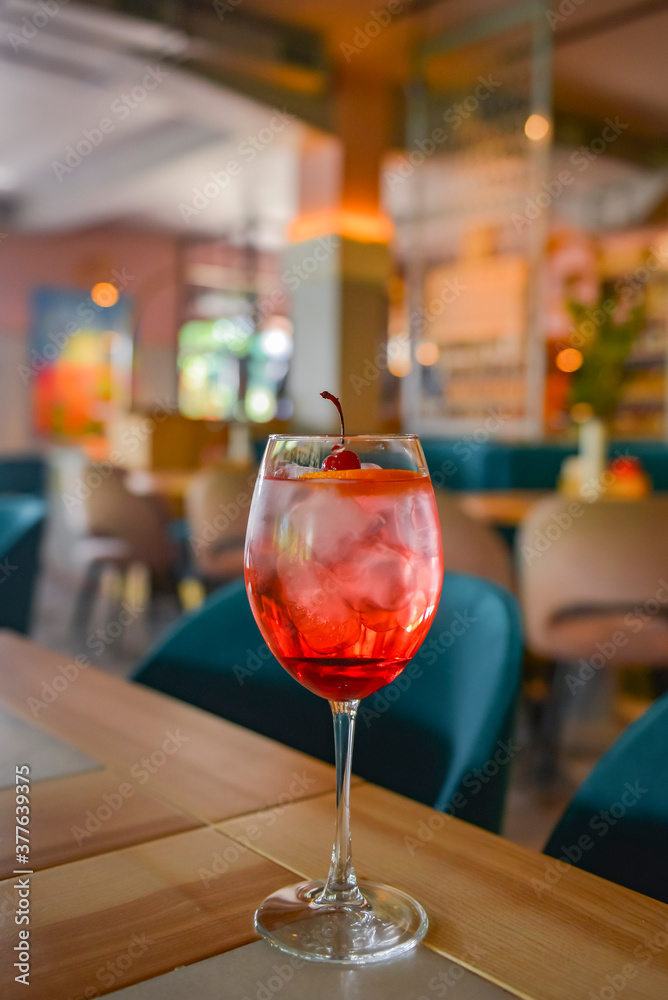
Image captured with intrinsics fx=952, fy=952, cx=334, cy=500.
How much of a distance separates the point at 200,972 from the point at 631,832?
1.43 ft

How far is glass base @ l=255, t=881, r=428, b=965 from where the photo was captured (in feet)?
1.34

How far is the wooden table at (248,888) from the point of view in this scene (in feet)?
1.29

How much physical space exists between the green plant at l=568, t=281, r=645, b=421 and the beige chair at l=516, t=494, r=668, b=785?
7.60 ft

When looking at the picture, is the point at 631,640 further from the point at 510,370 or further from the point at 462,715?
the point at 510,370

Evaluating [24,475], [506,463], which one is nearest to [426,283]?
[506,463]

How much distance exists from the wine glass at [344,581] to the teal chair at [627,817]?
0.32 metres

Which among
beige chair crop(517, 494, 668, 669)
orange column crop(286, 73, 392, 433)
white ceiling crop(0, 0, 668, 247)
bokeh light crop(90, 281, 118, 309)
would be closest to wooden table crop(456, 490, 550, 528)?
beige chair crop(517, 494, 668, 669)

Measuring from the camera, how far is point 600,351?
5383mm

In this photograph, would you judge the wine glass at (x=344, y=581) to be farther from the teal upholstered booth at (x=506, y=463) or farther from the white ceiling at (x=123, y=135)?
the white ceiling at (x=123, y=135)

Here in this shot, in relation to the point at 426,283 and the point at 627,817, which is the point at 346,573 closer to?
the point at 627,817

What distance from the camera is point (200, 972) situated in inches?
15.5

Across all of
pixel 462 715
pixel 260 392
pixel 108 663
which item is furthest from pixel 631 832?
pixel 260 392

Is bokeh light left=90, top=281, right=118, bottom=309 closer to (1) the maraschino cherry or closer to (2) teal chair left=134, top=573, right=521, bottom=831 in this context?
(2) teal chair left=134, top=573, right=521, bottom=831

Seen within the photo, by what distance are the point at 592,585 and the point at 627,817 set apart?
191cm
